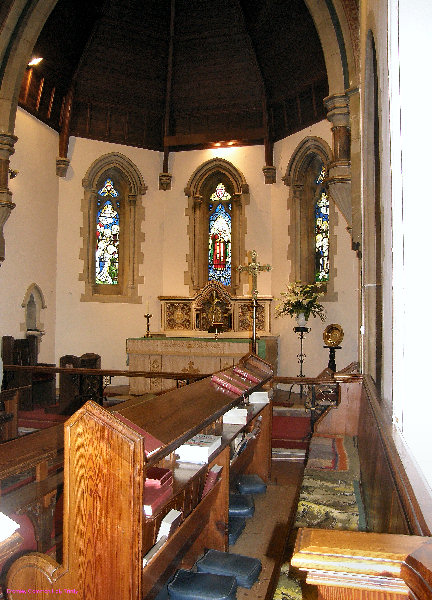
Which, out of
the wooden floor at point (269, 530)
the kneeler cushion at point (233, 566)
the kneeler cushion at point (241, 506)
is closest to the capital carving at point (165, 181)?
the wooden floor at point (269, 530)

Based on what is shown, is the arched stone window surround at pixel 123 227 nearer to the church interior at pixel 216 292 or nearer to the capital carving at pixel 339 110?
the church interior at pixel 216 292

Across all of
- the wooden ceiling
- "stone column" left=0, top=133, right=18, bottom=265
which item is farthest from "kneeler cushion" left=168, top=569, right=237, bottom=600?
the wooden ceiling

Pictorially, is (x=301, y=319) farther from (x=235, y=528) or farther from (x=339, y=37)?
(x=235, y=528)

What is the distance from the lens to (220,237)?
10.9 metres

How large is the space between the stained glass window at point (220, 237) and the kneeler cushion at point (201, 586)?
838 cm

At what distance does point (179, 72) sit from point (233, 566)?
9858mm

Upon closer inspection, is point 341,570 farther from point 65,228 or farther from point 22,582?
point 65,228

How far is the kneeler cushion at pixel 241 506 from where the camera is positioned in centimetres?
374

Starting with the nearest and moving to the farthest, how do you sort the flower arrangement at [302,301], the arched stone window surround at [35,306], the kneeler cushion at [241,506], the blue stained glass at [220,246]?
the kneeler cushion at [241,506] → the flower arrangement at [302,301] → the arched stone window surround at [35,306] → the blue stained glass at [220,246]

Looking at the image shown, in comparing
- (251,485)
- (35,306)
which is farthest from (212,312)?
(251,485)

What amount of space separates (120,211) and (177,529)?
8.98 metres

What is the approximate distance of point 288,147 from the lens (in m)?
9.91

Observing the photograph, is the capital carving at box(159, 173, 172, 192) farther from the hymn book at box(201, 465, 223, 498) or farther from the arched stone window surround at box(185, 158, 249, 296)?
the hymn book at box(201, 465, 223, 498)

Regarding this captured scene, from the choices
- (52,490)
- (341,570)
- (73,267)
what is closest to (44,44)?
(73,267)
